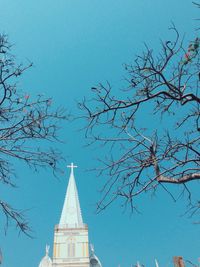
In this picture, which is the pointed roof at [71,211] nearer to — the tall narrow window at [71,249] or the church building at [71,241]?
the church building at [71,241]

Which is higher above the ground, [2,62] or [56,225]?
[56,225]

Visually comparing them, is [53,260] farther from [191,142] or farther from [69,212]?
[191,142]

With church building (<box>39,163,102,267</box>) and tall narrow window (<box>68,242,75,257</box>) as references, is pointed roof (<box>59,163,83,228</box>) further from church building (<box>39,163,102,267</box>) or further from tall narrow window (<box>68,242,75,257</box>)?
tall narrow window (<box>68,242,75,257</box>)

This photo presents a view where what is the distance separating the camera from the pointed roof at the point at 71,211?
3709 centimetres

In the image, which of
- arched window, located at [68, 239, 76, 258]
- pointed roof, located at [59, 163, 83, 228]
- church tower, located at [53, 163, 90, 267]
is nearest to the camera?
church tower, located at [53, 163, 90, 267]

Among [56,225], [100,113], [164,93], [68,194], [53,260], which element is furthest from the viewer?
[68,194]

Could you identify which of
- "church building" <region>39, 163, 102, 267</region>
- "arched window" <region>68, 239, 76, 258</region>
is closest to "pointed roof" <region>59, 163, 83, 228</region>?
"church building" <region>39, 163, 102, 267</region>

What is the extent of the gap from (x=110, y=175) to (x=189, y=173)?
922 millimetres

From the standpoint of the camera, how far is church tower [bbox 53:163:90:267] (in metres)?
33.8

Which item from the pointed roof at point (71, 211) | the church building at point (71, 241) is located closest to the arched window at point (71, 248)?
the church building at point (71, 241)

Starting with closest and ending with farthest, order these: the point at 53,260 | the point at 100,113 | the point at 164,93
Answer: the point at 164,93 → the point at 100,113 → the point at 53,260

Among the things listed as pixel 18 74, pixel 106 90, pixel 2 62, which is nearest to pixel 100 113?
pixel 106 90

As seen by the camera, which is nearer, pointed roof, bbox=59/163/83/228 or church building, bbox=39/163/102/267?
church building, bbox=39/163/102/267

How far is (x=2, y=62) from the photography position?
3.15 metres
